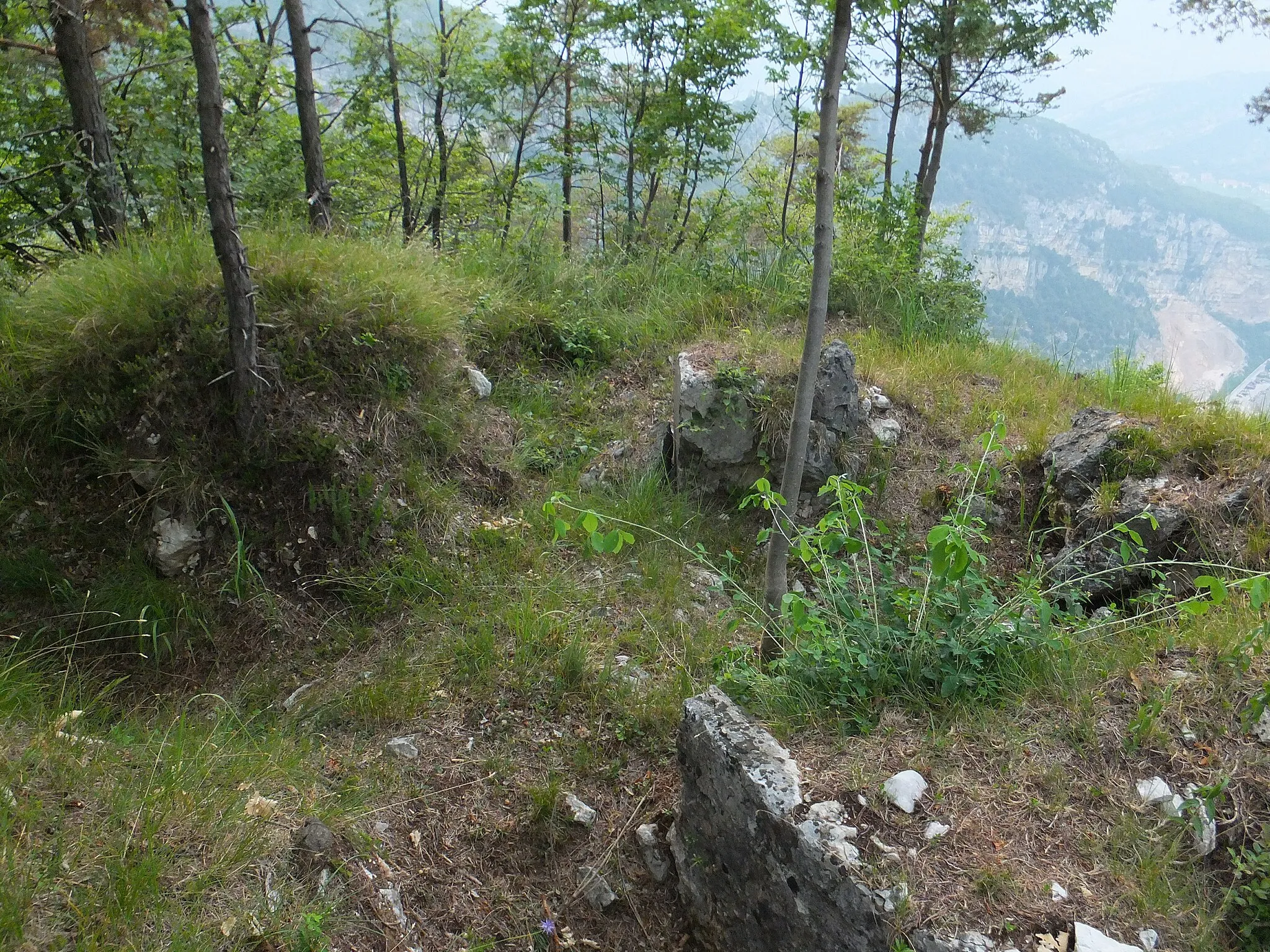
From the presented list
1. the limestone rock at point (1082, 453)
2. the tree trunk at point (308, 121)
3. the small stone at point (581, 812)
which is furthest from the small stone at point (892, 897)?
the tree trunk at point (308, 121)

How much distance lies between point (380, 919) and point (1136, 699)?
271cm

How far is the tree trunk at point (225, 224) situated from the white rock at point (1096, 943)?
13.5ft

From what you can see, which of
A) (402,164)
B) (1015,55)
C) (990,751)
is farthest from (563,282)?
(1015,55)

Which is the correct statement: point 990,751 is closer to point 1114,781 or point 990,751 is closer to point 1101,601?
point 1114,781

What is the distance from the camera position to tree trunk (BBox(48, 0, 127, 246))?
5.15m

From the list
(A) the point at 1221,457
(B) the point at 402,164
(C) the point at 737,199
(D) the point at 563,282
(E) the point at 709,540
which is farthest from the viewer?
(C) the point at 737,199

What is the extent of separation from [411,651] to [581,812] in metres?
1.23

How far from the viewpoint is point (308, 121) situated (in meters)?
5.61

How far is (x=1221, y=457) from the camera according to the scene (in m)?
4.11

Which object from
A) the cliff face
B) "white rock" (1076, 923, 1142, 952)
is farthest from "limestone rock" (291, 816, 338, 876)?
the cliff face

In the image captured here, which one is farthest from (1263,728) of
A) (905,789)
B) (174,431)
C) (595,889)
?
(174,431)

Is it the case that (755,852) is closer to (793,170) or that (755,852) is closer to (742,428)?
(742,428)

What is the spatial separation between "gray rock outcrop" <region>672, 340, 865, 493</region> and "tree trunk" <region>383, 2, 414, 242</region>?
455 cm

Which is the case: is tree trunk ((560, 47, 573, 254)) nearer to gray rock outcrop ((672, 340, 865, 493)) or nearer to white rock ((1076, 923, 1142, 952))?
gray rock outcrop ((672, 340, 865, 493))
